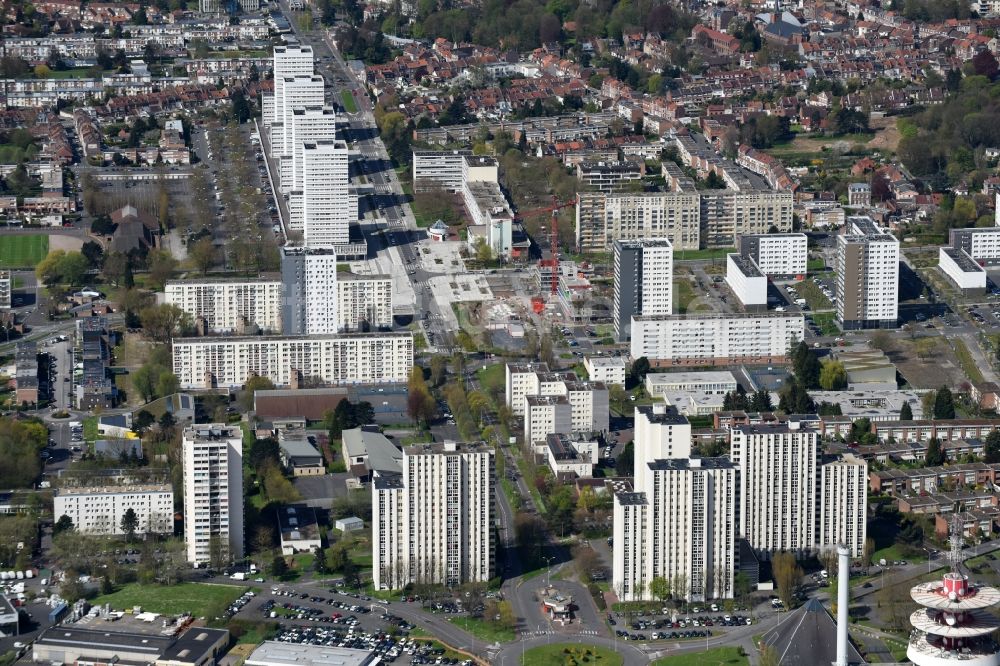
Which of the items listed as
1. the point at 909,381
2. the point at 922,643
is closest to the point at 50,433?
the point at 909,381

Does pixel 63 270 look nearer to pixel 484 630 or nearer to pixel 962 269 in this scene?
pixel 962 269

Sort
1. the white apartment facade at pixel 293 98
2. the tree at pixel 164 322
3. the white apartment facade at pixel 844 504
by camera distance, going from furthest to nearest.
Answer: the white apartment facade at pixel 293 98, the tree at pixel 164 322, the white apartment facade at pixel 844 504

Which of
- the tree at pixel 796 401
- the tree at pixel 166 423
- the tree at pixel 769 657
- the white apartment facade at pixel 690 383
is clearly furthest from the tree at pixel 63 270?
the tree at pixel 769 657

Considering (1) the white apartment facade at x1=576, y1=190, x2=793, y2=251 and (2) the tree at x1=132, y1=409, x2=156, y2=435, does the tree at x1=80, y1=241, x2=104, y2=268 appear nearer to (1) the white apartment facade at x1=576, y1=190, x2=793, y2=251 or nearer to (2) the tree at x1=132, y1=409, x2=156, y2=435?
(2) the tree at x1=132, y1=409, x2=156, y2=435

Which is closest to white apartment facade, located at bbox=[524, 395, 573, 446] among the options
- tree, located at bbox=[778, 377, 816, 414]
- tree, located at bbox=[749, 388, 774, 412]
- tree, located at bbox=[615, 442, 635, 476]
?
tree, located at bbox=[615, 442, 635, 476]

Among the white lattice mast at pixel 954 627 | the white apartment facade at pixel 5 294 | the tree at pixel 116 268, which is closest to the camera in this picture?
the white lattice mast at pixel 954 627

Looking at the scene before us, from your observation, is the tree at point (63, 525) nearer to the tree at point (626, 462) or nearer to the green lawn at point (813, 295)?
the tree at point (626, 462)
